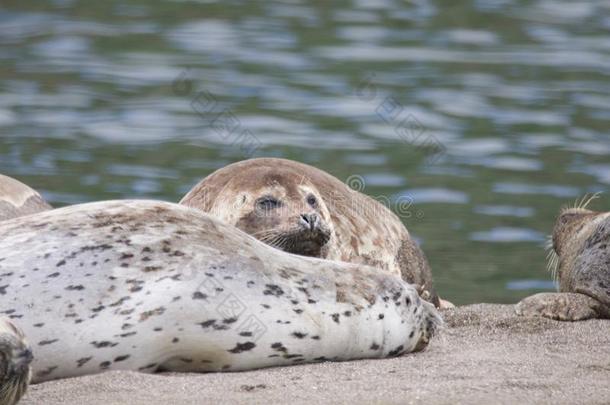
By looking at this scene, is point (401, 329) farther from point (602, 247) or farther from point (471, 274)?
point (471, 274)

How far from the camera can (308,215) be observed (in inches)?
269

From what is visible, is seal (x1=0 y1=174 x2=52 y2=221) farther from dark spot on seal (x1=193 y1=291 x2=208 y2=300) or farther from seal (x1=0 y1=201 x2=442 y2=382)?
dark spot on seal (x1=193 y1=291 x2=208 y2=300)

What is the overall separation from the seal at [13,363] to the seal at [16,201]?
297 centimetres

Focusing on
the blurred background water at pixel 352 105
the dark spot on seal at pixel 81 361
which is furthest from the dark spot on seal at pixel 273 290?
the blurred background water at pixel 352 105

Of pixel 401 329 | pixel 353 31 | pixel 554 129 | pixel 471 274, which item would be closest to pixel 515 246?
pixel 471 274

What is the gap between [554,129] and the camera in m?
14.6

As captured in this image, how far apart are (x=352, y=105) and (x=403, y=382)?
35.0ft

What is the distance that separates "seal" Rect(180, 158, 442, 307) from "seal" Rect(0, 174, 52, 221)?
2.90 ft

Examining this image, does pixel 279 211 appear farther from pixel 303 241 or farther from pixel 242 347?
pixel 242 347

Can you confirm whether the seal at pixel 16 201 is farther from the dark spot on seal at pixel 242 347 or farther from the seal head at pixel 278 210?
the dark spot on seal at pixel 242 347

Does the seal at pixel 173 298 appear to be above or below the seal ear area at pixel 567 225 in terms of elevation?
below

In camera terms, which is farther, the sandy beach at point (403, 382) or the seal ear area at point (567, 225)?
the seal ear area at point (567, 225)

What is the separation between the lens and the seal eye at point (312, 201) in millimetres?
7133

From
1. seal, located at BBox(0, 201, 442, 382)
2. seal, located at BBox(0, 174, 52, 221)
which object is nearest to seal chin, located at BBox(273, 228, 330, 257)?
seal, located at BBox(0, 201, 442, 382)
